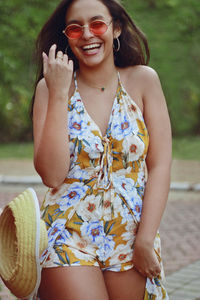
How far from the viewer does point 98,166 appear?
2.58 meters

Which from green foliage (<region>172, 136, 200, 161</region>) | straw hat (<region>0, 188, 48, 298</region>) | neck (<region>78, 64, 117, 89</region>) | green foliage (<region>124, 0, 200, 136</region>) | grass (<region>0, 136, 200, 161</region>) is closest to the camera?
straw hat (<region>0, 188, 48, 298</region>)

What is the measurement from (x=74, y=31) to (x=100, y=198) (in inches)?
29.0

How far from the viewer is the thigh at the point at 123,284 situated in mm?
2561

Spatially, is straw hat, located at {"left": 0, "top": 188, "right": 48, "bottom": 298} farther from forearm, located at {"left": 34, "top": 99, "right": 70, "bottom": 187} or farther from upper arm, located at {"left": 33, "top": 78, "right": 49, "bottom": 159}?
upper arm, located at {"left": 33, "top": 78, "right": 49, "bottom": 159}

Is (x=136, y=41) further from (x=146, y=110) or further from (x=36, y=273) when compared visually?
(x=36, y=273)

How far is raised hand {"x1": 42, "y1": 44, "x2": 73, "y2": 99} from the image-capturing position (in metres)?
2.53

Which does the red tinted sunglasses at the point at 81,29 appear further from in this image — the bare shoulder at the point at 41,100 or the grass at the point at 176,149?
the grass at the point at 176,149

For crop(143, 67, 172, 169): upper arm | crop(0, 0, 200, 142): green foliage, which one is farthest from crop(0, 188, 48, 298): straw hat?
crop(0, 0, 200, 142): green foliage

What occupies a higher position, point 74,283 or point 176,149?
point 74,283

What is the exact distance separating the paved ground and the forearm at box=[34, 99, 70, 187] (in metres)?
2.57

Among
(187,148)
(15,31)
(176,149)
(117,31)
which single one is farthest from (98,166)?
(187,148)

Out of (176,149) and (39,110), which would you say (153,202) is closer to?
(39,110)

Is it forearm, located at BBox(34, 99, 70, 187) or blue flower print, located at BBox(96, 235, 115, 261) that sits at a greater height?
forearm, located at BBox(34, 99, 70, 187)

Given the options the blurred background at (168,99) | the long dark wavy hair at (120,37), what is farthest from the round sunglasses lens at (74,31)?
the blurred background at (168,99)
